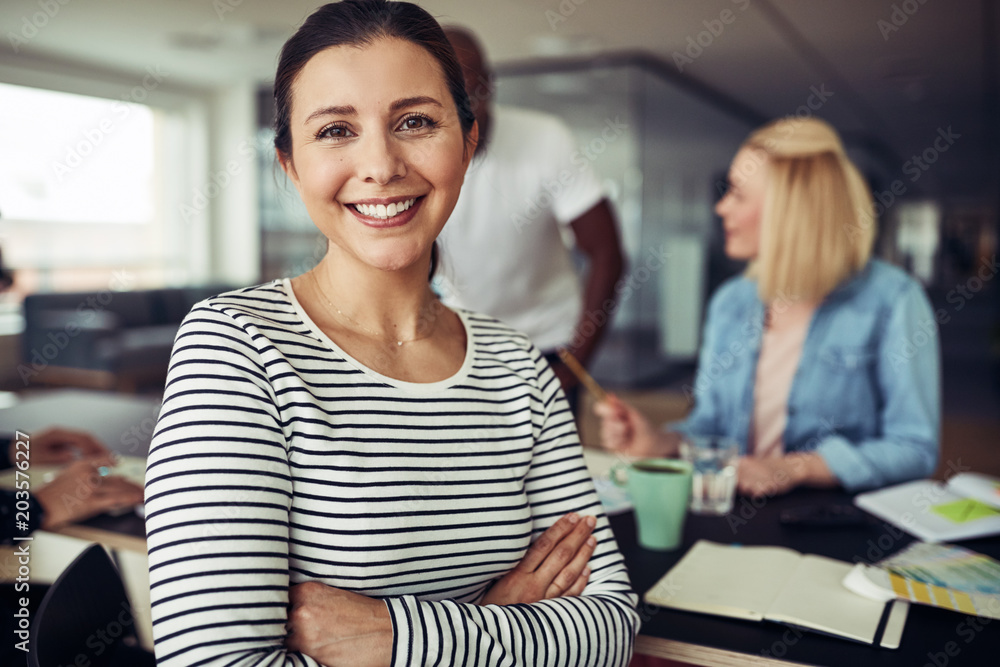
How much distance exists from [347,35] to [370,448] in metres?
0.51

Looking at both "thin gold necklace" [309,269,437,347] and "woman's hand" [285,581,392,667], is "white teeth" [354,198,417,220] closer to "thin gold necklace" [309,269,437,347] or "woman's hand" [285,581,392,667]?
"thin gold necklace" [309,269,437,347]

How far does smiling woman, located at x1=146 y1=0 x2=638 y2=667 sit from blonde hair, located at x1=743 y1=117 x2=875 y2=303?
1.09 meters

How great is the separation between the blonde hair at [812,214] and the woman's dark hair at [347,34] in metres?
1.24

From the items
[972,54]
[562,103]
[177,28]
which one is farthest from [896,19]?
[177,28]

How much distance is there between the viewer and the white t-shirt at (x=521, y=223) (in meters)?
2.62

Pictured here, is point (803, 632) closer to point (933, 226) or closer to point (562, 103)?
point (562, 103)

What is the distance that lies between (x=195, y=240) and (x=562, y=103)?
488cm

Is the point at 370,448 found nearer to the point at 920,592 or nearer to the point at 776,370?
the point at 920,592

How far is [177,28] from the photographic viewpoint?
676 cm

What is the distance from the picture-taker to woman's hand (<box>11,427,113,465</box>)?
1.79 metres

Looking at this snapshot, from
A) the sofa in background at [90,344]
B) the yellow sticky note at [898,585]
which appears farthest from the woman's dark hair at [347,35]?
the sofa in background at [90,344]

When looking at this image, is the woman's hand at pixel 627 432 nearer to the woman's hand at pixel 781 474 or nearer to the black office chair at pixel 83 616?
the woman's hand at pixel 781 474

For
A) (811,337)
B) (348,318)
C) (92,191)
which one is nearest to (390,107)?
(348,318)

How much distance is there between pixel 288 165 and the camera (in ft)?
3.59
